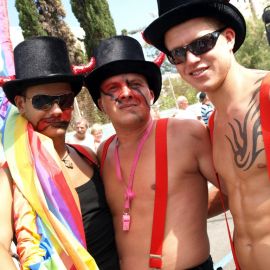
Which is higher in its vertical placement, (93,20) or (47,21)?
(47,21)

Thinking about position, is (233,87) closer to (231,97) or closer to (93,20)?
(231,97)

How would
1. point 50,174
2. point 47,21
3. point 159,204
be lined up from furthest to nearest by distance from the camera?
point 47,21, point 159,204, point 50,174

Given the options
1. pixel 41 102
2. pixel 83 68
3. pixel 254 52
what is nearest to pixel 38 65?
pixel 41 102

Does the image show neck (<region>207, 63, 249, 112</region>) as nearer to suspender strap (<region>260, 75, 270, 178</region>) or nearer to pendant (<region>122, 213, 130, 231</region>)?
suspender strap (<region>260, 75, 270, 178</region>)

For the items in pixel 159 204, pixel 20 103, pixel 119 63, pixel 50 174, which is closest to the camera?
pixel 50 174

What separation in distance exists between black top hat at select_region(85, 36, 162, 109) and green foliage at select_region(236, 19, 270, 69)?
26.9m

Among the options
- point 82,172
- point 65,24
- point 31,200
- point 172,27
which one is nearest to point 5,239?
point 31,200

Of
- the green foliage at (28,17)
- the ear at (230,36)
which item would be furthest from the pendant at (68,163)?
the green foliage at (28,17)

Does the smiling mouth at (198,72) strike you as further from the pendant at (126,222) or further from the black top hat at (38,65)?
the pendant at (126,222)

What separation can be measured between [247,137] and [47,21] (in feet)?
77.5

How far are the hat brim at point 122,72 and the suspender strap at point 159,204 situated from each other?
17.8 inches

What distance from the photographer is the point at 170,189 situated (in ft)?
7.45

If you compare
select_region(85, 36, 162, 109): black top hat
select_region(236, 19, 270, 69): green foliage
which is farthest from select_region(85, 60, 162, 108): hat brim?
select_region(236, 19, 270, 69): green foliage

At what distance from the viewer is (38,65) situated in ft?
7.54
